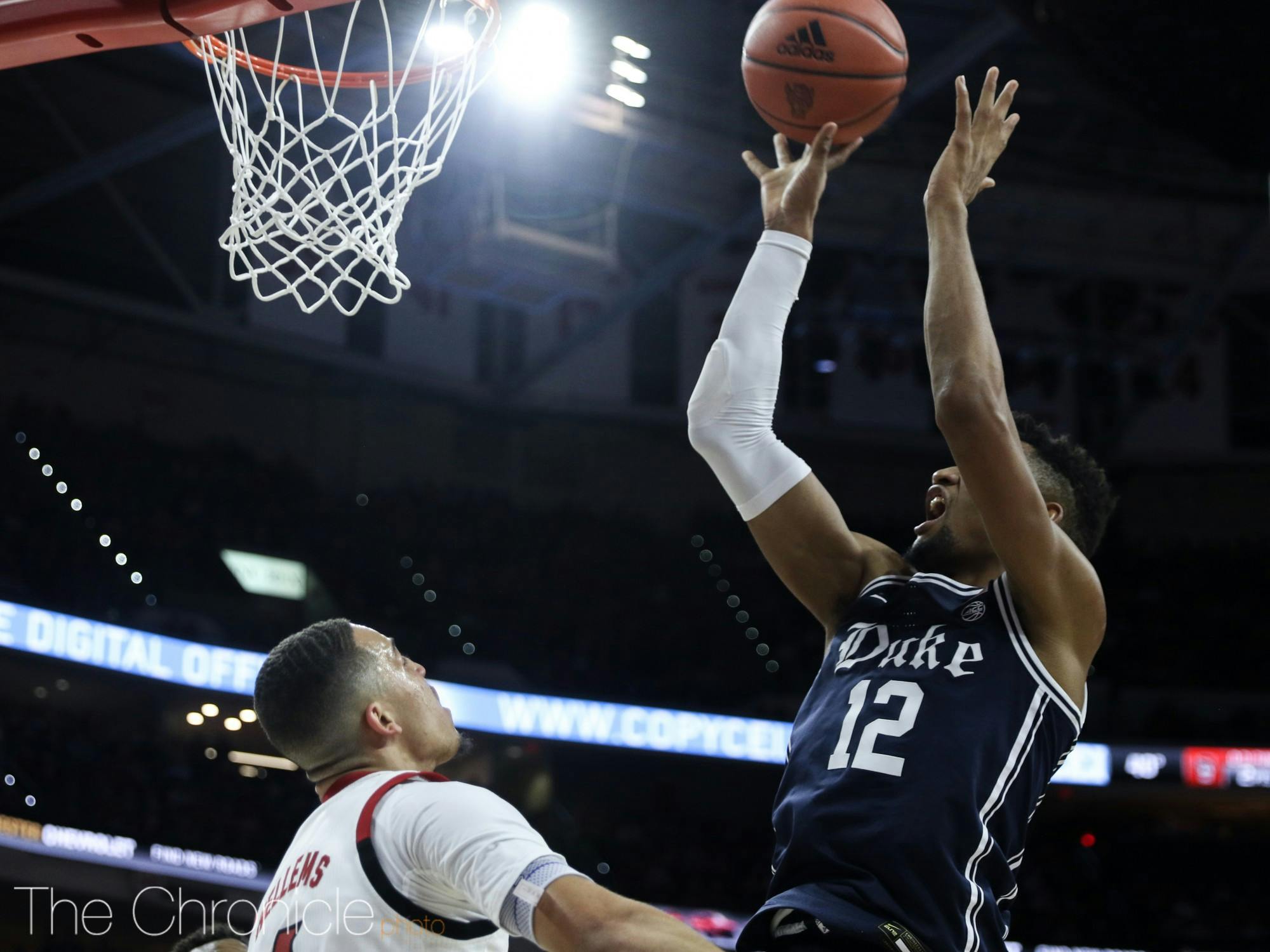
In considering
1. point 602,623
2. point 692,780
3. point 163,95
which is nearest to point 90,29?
point 163,95

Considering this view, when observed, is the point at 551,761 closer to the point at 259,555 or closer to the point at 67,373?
the point at 259,555

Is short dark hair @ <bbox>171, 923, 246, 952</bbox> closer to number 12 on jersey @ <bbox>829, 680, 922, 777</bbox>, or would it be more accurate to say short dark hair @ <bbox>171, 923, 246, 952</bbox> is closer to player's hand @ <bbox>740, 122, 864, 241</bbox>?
number 12 on jersey @ <bbox>829, 680, 922, 777</bbox>

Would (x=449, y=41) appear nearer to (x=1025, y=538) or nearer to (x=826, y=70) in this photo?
(x=826, y=70)

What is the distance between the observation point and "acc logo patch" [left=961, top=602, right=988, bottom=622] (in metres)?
2.36

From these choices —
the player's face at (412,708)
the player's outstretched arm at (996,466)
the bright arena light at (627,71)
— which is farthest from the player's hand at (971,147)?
the bright arena light at (627,71)

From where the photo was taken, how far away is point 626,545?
52.1 feet

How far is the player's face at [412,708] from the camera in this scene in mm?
2367

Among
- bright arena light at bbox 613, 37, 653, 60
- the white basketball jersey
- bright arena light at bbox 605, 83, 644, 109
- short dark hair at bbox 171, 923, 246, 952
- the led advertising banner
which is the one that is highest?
bright arena light at bbox 613, 37, 653, 60

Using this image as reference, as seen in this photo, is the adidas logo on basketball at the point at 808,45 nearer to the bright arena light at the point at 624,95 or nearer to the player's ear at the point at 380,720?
the player's ear at the point at 380,720

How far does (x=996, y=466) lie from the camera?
223 cm

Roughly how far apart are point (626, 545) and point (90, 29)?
12.9 meters

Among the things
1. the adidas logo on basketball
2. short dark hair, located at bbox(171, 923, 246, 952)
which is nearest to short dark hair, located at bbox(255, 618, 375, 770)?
short dark hair, located at bbox(171, 923, 246, 952)

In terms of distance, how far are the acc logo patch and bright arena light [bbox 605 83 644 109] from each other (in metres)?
9.41

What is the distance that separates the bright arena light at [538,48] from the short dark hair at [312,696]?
7.65 metres
